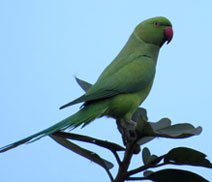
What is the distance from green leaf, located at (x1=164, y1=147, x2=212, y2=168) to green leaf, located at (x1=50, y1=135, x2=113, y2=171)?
1.14ft

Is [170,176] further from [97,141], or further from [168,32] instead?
[168,32]

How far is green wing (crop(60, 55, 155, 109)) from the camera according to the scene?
2270mm

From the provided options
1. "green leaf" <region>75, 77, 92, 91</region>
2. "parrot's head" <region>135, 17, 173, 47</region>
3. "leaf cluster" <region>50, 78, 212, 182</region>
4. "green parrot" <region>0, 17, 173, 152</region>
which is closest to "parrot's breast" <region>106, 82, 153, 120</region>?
"green parrot" <region>0, 17, 173, 152</region>

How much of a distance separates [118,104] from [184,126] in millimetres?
761

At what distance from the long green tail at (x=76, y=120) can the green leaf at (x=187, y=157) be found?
598mm

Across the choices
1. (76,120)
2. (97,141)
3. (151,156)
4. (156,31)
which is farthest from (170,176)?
(156,31)

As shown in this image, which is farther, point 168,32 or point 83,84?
point 168,32

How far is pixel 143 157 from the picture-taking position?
1.78m

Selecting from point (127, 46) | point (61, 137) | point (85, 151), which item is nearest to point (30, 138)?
point (61, 137)

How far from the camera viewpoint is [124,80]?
2.44 metres

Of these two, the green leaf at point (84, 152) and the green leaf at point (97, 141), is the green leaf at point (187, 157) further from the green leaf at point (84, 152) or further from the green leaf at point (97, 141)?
the green leaf at point (84, 152)

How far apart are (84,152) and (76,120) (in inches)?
11.3

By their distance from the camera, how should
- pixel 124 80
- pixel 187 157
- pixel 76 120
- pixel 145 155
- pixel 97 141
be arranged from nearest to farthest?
pixel 187 157
pixel 97 141
pixel 145 155
pixel 76 120
pixel 124 80

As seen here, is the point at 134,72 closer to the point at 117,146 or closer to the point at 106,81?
the point at 106,81
